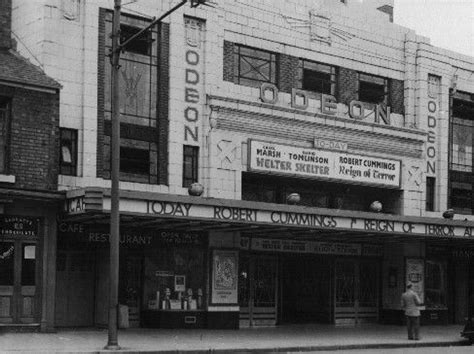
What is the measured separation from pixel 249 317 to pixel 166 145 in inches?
259

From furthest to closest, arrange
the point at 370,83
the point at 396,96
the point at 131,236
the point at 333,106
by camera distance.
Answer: the point at 396,96, the point at 370,83, the point at 333,106, the point at 131,236

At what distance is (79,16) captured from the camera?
23688mm

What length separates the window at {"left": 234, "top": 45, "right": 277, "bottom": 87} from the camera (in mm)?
27452

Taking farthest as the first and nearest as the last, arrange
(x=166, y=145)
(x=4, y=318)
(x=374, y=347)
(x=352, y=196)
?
1. (x=352, y=196)
2. (x=166, y=145)
3. (x=374, y=347)
4. (x=4, y=318)

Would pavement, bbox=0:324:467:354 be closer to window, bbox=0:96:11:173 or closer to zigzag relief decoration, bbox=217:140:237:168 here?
window, bbox=0:96:11:173

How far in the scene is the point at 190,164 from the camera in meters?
25.8

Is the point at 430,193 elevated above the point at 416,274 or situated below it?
above

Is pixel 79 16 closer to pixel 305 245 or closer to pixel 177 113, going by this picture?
pixel 177 113

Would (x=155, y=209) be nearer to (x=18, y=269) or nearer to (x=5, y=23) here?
(x=18, y=269)

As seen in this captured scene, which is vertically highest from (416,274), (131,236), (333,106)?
(333,106)

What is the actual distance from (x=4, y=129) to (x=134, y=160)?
4.27 meters

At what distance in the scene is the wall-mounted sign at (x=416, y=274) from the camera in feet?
102

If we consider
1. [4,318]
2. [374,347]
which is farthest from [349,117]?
[4,318]

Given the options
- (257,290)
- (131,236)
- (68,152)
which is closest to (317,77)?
(257,290)
